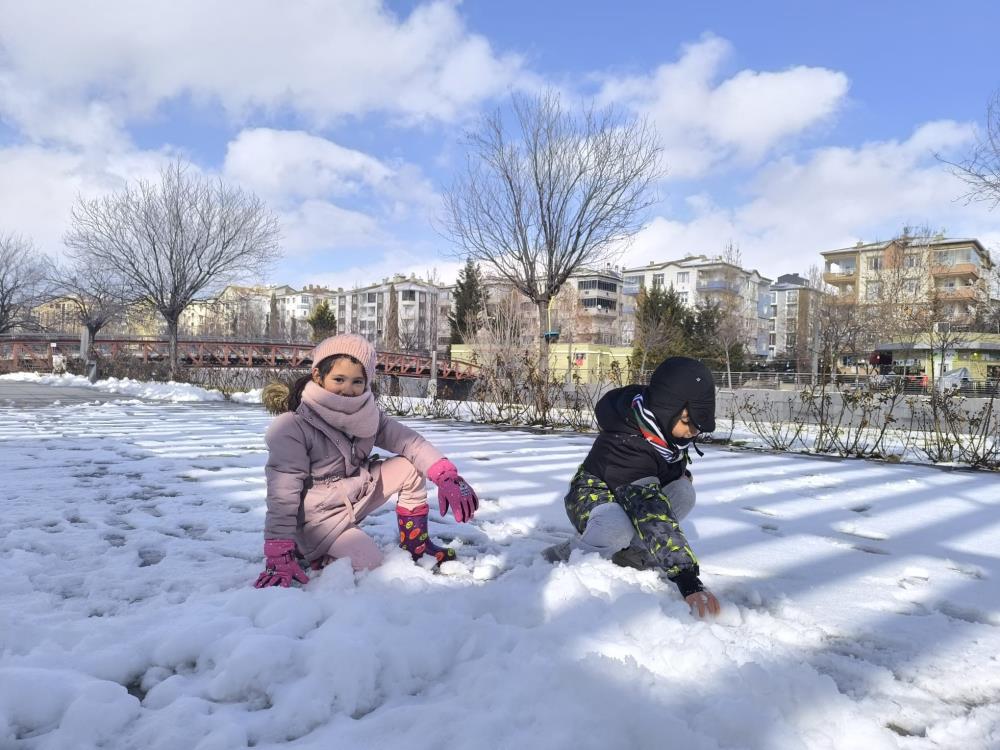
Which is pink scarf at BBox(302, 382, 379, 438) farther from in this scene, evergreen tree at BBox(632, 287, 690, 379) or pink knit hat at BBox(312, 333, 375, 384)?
evergreen tree at BBox(632, 287, 690, 379)

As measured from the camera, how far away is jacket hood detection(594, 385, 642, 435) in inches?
105

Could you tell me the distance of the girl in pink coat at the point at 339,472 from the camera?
92.5 inches


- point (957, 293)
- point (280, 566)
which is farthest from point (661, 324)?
point (280, 566)

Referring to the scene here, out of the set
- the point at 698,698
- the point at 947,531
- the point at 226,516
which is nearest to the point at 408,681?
the point at 698,698

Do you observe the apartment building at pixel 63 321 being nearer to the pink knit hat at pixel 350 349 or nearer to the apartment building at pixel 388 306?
the apartment building at pixel 388 306

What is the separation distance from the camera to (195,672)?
1679mm

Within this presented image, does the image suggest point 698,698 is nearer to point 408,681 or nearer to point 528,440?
point 408,681

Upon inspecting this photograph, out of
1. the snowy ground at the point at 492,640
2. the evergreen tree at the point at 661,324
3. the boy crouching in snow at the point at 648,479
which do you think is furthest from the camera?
the evergreen tree at the point at 661,324

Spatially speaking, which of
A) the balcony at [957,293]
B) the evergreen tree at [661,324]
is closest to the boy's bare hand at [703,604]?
the balcony at [957,293]

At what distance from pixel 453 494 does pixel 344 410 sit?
1.80 feet

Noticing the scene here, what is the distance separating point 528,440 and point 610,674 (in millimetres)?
6172

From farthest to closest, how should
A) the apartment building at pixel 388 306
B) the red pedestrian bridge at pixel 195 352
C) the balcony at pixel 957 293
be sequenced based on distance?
the apartment building at pixel 388 306 → the red pedestrian bridge at pixel 195 352 → the balcony at pixel 957 293

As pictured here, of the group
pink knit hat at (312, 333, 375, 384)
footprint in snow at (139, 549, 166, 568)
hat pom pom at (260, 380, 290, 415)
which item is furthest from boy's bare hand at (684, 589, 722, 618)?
footprint in snow at (139, 549, 166, 568)

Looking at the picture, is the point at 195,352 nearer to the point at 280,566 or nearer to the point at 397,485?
the point at 397,485
